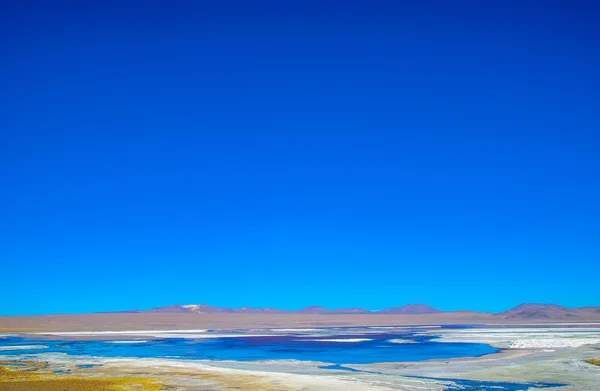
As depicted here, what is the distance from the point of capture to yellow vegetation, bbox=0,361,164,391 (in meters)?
23.5

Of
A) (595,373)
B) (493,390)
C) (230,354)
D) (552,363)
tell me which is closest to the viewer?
(493,390)

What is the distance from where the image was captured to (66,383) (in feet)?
81.1

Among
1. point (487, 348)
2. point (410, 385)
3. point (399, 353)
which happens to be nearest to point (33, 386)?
point (410, 385)

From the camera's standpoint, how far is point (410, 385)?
23422 mm

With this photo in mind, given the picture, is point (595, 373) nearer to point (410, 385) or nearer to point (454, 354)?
point (410, 385)

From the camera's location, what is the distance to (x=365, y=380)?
990 inches

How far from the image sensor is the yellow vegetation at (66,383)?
23484 millimetres

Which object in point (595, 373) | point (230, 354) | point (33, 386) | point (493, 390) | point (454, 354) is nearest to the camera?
point (493, 390)

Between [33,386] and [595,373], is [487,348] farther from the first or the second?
Result: [33,386]

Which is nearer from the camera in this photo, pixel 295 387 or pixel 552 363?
pixel 295 387

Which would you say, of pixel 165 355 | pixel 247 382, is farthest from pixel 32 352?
pixel 247 382

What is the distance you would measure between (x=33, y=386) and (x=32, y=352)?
65.1 feet

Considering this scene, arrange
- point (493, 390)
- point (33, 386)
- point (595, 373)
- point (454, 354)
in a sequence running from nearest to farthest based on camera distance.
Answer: point (493, 390) < point (33, 386) < point (595, 373) < point (454, 354)

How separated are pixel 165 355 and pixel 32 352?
33.9 ft
